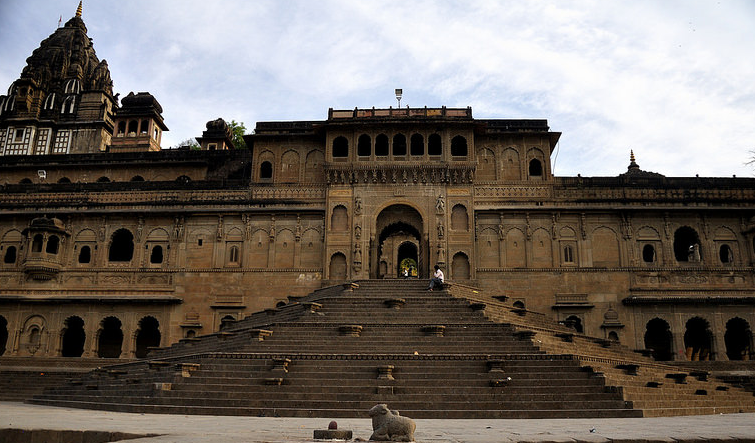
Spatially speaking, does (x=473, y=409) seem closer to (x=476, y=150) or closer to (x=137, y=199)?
(x=476, y=150)

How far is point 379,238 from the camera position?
32.7m

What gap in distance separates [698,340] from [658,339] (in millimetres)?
2319


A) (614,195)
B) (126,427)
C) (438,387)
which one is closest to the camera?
(126,427)

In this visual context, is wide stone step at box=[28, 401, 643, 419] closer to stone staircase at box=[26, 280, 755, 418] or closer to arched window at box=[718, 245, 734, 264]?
stone staircase at box=[26, 280, 755, 418]

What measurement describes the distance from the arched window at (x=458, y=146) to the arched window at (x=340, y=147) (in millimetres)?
5501

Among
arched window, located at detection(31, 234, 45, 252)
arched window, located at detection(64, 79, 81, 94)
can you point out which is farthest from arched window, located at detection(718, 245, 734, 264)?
arched window, located at detection(64, 79, 81, 94)

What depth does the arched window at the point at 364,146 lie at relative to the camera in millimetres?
32969

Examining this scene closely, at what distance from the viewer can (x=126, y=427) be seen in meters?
10.7

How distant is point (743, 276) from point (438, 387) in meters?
22.4

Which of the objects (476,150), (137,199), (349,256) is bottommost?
(349,256)

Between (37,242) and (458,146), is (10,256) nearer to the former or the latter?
(37,242)

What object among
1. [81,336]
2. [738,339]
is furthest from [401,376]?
[81,336]

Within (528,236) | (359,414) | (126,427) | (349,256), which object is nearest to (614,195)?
(528,236)

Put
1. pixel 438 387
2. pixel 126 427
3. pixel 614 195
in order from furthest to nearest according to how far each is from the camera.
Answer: pixel 614 195
pixel 438 387
pixel 126 427
